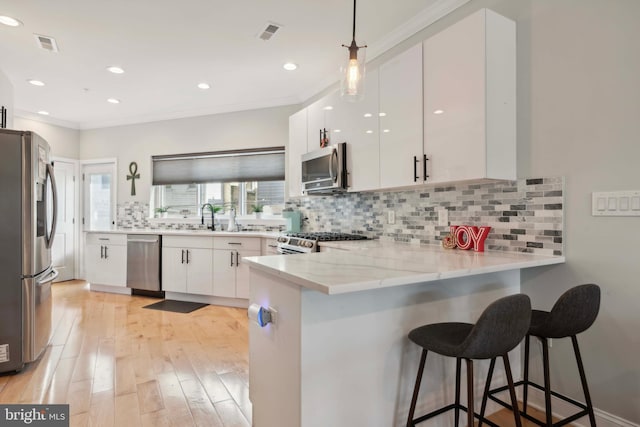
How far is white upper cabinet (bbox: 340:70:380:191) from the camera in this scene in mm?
2711

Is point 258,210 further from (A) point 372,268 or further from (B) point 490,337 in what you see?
(B) point 490,337

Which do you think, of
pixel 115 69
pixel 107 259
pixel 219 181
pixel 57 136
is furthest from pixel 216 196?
pixel 57 136

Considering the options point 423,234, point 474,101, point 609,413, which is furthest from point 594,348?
point 474,101

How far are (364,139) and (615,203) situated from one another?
5.43ft

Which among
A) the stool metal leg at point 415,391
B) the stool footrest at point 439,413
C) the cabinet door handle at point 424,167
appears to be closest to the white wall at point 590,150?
the cabinet door handle at point 424,167

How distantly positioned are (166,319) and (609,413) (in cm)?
368

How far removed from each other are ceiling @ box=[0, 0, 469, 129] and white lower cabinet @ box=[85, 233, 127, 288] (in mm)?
1858

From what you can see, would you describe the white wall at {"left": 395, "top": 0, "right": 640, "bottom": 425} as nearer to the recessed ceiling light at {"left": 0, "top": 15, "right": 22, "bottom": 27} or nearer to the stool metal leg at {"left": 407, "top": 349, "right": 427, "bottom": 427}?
the stool metal leg at {"left": 407, "top": 349, "right": 427, "bottom": 427}

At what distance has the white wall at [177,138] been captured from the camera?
15.4 ft

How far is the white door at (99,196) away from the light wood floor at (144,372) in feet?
7.23

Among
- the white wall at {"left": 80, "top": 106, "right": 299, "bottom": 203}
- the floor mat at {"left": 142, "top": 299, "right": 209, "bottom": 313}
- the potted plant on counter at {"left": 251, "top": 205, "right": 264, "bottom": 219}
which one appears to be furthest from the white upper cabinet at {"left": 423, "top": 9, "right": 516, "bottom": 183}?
the floor mat at {"left": 142, "top": 299, "right": 209, "bottom": 313}

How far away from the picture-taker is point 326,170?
10.5ft

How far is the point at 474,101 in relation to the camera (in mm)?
1942

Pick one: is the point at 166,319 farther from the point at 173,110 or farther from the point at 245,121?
the point at 173,110
